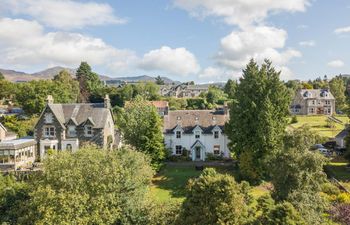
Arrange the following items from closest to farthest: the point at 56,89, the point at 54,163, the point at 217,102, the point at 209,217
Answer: the point at 209,217
the point at 54,163
the point at 56,89
the point at 217,102

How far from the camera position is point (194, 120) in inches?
2157

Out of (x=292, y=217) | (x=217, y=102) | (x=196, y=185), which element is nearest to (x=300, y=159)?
(x=292, y=217)

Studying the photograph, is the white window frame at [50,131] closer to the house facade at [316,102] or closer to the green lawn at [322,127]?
the green lawn at [322,127]

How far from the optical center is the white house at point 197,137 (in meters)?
52.9

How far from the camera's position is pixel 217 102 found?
382 ft

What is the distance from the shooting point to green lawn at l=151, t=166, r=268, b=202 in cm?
3776

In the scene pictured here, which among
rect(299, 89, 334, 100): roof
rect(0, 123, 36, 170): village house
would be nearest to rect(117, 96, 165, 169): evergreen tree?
rect(0, 123, 36, 170): village house

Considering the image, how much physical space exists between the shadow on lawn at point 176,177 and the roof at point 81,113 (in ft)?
40.8

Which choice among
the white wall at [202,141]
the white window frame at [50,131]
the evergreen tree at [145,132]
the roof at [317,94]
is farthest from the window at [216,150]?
the roof at [317,94]

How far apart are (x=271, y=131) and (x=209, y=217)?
23.8 meters

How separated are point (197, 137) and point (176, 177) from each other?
11.5 metres

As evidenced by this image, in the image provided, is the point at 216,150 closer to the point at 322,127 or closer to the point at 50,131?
the point at 50,131

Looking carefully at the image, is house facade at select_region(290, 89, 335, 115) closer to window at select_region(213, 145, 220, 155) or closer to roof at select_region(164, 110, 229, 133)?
roof at select_region(164, 110, 229, 133)

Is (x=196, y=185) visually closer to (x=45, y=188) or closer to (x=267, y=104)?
(x=45, y=188)
